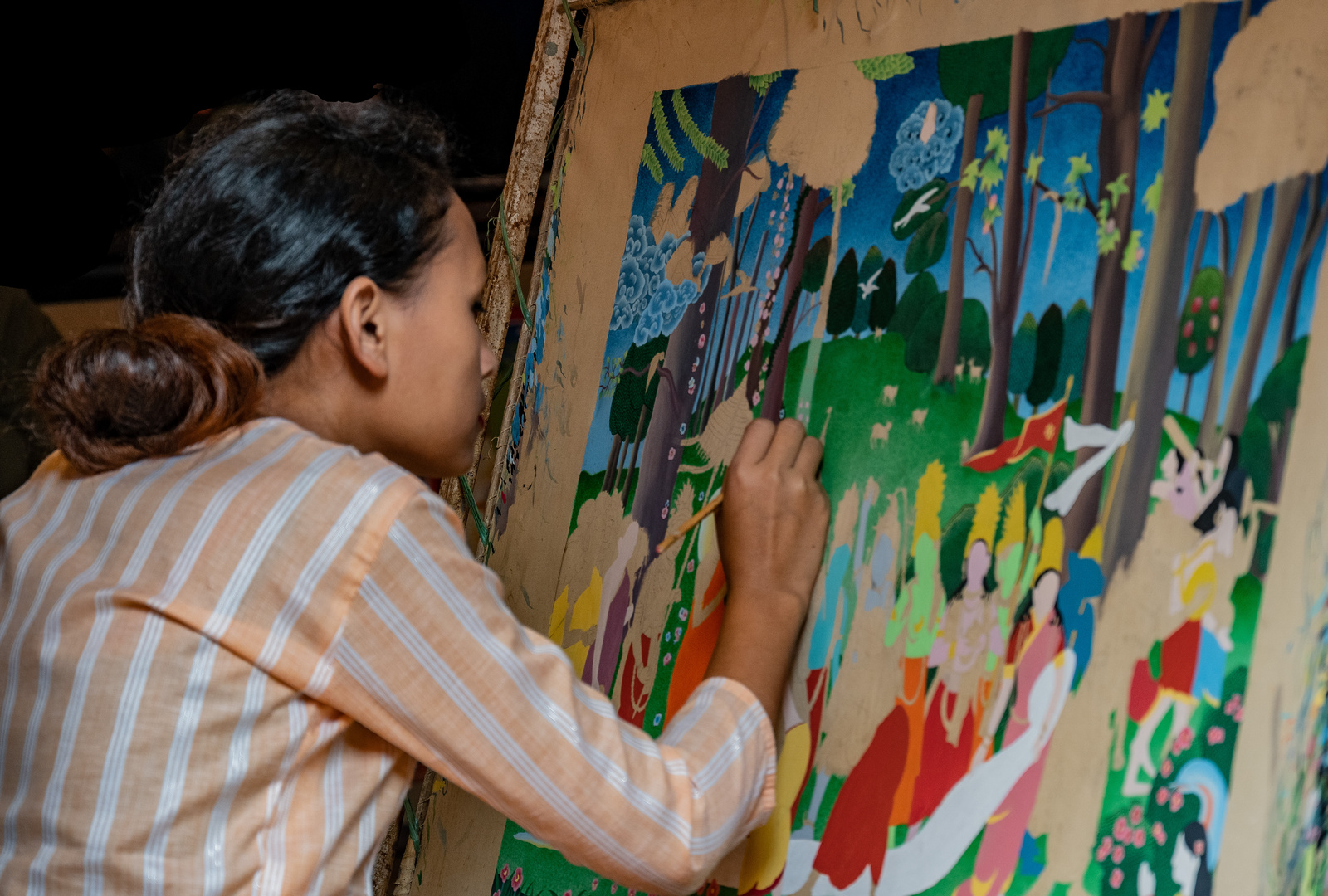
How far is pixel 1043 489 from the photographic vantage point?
2.61ft

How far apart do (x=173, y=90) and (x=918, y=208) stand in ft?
4.40

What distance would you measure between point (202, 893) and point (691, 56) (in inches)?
35.2

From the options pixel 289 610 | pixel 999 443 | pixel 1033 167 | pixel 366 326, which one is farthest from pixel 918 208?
pixel 289 610

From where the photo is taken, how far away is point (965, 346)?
0.87m

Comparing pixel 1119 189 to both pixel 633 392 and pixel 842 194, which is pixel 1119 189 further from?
pixel 633 392

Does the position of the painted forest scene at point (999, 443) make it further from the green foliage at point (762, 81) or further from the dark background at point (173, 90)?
the dark background at point (173, 90)

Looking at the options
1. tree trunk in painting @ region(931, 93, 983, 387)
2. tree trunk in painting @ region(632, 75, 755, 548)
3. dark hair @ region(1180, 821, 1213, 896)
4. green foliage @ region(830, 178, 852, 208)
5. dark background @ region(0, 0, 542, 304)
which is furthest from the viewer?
dark background @ region(0, 0, 542, 304)

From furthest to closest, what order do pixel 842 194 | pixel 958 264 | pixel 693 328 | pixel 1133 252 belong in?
1. pixel 693 328
2. pixel 842 194
3. pixel 958 264
4. pixel 1133 252

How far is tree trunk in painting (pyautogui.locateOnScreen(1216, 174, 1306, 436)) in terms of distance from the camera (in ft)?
2.32

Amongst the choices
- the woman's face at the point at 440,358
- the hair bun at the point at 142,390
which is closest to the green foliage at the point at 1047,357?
the woman's face at the point at 440,358

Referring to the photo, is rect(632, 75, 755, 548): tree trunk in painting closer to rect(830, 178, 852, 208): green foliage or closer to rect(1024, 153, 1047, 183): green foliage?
rect(830, 178, 852, 208): green foliage

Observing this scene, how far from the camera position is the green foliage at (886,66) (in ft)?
3.16

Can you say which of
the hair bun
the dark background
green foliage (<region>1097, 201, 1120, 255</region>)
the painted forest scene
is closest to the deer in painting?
the painted forest scene

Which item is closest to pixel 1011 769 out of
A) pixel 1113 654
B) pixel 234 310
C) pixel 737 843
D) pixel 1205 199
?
pixel 1113 654
